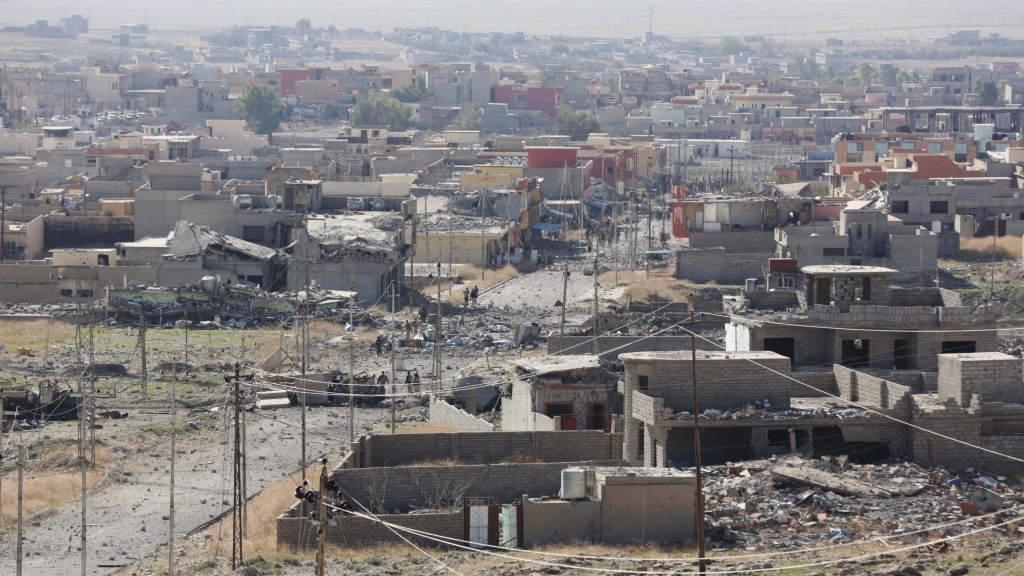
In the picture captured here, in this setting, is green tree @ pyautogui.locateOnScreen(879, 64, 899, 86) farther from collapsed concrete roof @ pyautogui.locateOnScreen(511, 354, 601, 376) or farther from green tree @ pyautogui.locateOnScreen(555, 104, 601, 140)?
collapsed concrete roof @ pyautogui.locateOnScreen(511, 354, 601, 376)

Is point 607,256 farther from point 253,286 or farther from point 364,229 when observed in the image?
point 253,286

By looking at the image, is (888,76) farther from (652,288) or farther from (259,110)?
(652,288)

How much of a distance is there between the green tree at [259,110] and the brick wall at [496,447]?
7490 cm

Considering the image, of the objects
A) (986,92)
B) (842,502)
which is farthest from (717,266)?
(986,92)

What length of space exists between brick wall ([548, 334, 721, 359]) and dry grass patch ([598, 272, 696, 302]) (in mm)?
10408

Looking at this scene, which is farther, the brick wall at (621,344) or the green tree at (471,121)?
the green tree at (471,121)

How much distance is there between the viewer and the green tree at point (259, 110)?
95.9 meters

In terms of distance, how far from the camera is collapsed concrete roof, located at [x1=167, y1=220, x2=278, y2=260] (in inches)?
1570

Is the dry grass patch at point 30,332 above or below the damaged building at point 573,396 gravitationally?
below

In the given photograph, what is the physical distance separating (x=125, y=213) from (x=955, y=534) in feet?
114

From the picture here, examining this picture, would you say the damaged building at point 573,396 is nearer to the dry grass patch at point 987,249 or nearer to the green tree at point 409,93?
the dry grass patch at point 987,249

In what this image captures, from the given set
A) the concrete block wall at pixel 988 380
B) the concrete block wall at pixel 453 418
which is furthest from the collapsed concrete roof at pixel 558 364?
the concrete block wall at pixel 988 380

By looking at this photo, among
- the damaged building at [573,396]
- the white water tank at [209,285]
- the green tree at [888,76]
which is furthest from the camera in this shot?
the green tree at [888,76]

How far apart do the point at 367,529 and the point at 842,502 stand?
4691 millimetres
